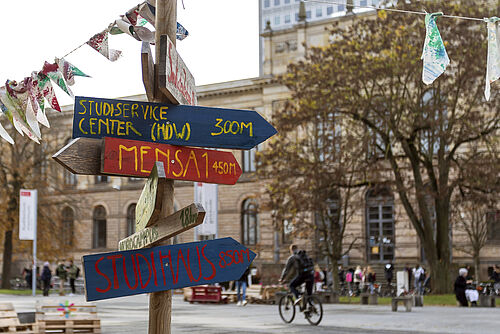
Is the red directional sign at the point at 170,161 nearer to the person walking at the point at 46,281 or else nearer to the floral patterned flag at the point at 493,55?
the floral patterned flag at the point at 493,55

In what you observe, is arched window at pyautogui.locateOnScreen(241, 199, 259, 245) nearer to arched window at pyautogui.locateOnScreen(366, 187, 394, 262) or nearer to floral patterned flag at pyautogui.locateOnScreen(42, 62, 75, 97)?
arched window at pyautogui.locateOnScreen(366, 187, 394, 262)

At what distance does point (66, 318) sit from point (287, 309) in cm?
540

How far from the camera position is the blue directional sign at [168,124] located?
494 centimetres

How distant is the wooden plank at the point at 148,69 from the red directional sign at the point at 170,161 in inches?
15.0

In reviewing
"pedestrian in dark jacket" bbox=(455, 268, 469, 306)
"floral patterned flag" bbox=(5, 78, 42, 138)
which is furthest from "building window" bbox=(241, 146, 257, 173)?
"floral patterned flag" bbox=(5, 78, 42, 138)

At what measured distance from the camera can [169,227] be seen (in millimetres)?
4633

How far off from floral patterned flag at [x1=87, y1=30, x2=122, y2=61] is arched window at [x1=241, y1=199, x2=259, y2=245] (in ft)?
152

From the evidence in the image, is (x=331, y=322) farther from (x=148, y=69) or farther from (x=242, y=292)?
(x=148, y=69)

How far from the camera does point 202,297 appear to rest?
2903cm

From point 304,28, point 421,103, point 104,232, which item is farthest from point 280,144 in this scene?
point 104,232

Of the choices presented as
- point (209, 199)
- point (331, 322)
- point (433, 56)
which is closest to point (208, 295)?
point (209, 199)

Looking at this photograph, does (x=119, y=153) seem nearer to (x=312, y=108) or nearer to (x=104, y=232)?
(x=312, y=108)

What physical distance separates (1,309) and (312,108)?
17921mm

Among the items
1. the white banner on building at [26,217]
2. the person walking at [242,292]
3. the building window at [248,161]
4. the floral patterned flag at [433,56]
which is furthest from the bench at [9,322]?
the building window at [248,161]
